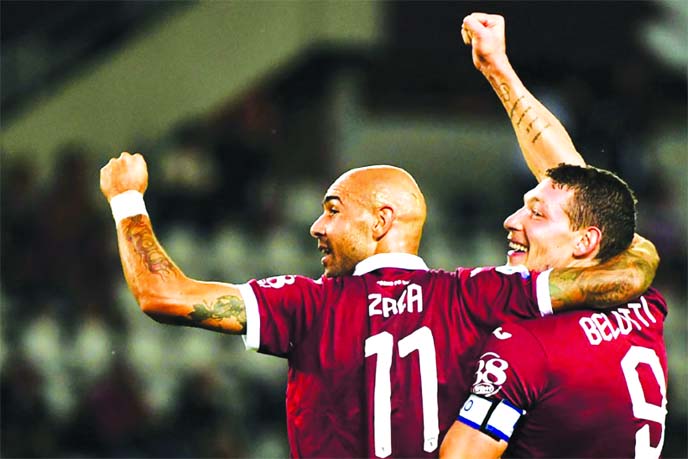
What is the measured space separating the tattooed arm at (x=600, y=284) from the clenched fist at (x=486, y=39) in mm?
1008

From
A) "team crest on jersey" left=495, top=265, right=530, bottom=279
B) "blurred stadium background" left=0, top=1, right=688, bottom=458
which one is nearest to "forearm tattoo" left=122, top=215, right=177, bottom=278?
"team crest on jersey" left=495, top=265, right=530, bottom=279

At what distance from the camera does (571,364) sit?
416 centimetres

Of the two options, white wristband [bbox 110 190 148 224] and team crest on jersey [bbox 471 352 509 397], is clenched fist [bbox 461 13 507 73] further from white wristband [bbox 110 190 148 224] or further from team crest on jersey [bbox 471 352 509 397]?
white wristband [bbox 110 190 148 224]

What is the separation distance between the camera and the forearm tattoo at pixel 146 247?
160 inches

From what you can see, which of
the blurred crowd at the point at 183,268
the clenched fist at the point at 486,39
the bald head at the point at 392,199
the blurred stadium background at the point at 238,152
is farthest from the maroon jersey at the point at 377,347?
the blurred crowd at the point at 183,268

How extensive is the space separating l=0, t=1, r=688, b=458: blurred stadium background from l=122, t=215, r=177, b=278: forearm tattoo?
16.1ft

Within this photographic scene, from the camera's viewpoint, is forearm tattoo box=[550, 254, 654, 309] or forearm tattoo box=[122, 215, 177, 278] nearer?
forearm tattoo box=[122, 215, 177, 278]

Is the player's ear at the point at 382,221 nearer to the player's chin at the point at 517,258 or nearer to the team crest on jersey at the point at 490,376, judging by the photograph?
the player's chin at the point at 517,258

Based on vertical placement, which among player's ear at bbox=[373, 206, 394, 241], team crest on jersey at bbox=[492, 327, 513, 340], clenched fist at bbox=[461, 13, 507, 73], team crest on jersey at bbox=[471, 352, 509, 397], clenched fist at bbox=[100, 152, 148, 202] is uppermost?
clenched fist at bbox=[461, 13, 507, 73]

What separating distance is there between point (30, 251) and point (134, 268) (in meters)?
6.13

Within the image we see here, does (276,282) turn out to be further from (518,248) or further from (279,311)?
(518,248)

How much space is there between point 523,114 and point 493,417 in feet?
4.61

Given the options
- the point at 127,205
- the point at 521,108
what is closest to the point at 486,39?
the point at 521,108

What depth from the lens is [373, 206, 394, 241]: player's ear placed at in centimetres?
446
